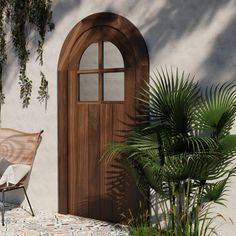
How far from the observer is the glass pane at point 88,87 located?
5332 mm

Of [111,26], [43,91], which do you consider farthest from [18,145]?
[111,26]

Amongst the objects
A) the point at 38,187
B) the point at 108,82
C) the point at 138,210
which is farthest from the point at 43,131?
the point at 138,210

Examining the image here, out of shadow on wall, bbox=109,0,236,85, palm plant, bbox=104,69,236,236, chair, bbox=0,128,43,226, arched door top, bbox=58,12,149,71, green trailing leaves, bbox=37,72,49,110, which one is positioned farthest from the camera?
green trailing leaves, bbox=37,72,49,110

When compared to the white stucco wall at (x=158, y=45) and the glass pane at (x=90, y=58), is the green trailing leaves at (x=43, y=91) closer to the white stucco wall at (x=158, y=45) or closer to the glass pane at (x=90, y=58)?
the white stucco wall at (x=158, y=45)

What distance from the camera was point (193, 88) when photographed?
14.3ft

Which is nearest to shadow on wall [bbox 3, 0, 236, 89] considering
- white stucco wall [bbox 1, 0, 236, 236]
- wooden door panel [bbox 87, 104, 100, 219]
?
white stucco wall [bbox 1, 0, 236, 236]

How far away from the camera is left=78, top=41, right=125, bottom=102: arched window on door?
202 inches

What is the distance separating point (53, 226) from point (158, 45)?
242 cm

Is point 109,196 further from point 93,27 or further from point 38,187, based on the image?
point 93,27

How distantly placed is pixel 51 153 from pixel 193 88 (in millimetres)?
2274

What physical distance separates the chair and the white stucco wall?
143mm

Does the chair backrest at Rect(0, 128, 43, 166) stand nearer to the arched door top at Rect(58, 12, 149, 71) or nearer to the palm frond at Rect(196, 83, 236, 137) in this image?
the arched door top at Rect(58, 12, 149, 71)

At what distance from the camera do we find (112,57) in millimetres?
5203

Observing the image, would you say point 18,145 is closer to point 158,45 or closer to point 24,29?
point 24,29
